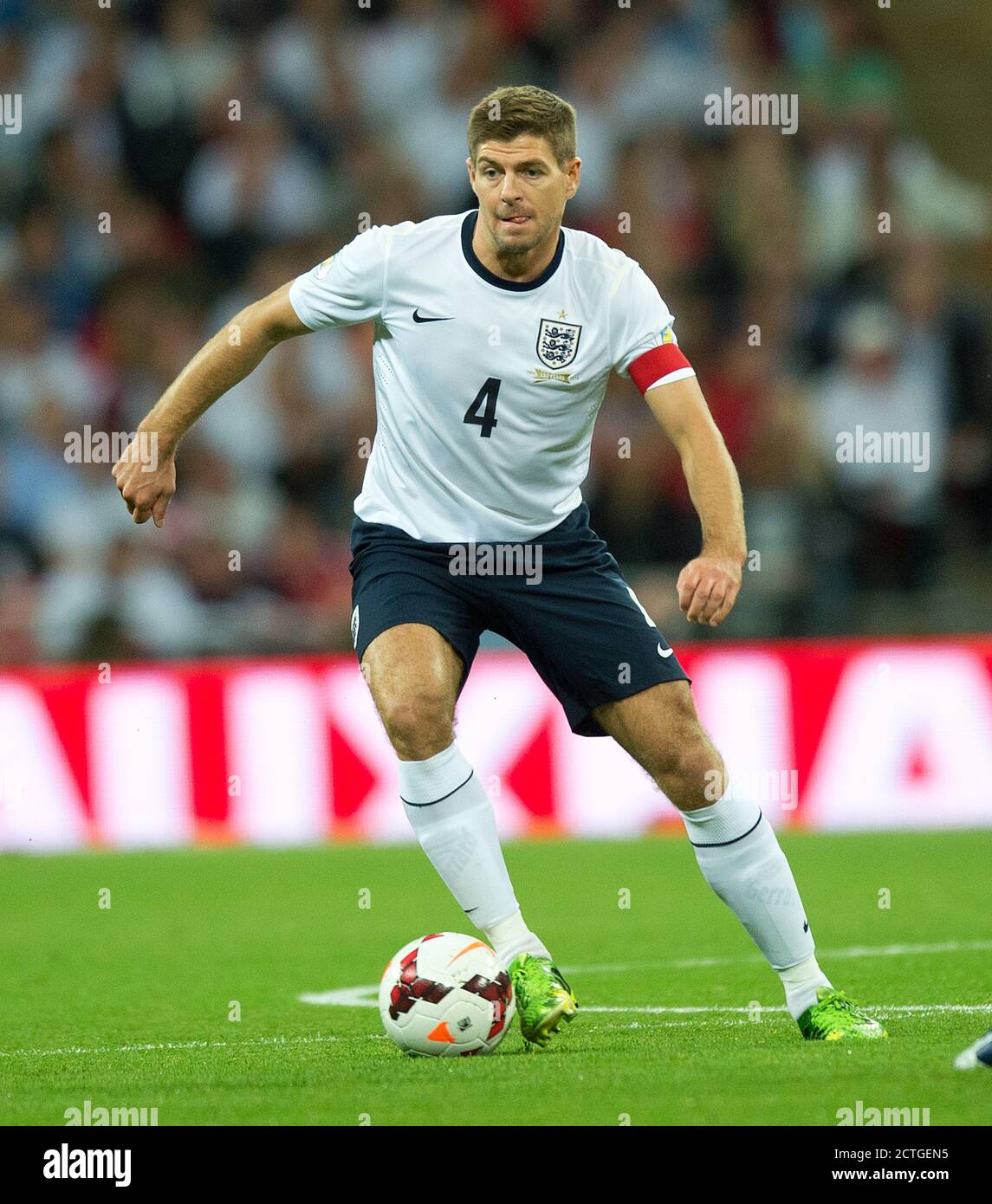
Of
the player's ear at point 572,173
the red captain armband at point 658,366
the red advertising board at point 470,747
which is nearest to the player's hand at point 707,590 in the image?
the red captain armband at point 658,366

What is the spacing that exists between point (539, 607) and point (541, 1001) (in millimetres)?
1028

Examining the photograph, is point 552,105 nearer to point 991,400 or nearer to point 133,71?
point 991,400

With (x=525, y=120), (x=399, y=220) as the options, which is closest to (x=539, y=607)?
(x=525, y=120)

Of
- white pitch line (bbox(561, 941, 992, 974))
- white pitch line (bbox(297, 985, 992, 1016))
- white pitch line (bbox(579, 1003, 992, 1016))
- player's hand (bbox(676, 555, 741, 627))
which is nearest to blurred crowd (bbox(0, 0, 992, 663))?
white pitch line (bbox(561, 941, 992, 974))

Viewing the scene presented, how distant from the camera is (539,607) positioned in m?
5.50

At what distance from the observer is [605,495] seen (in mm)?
12484

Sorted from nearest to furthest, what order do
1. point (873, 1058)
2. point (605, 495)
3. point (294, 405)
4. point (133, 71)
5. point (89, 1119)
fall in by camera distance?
Answer: point (89, 1119) < point (873, 1058) < point (605, 495) < point (294, 405) < point (133, 71)

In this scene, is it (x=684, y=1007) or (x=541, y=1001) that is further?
(x=684, y=1007)

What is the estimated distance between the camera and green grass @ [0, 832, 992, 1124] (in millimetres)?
4465

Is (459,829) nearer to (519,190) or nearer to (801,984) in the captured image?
(801,984)

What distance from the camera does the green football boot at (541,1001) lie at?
536cm

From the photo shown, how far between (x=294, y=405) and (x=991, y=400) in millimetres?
4397

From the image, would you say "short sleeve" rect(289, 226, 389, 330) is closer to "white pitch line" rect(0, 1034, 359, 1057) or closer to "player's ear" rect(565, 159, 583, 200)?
"player's ear" rect(565, 159, 583, 200)
